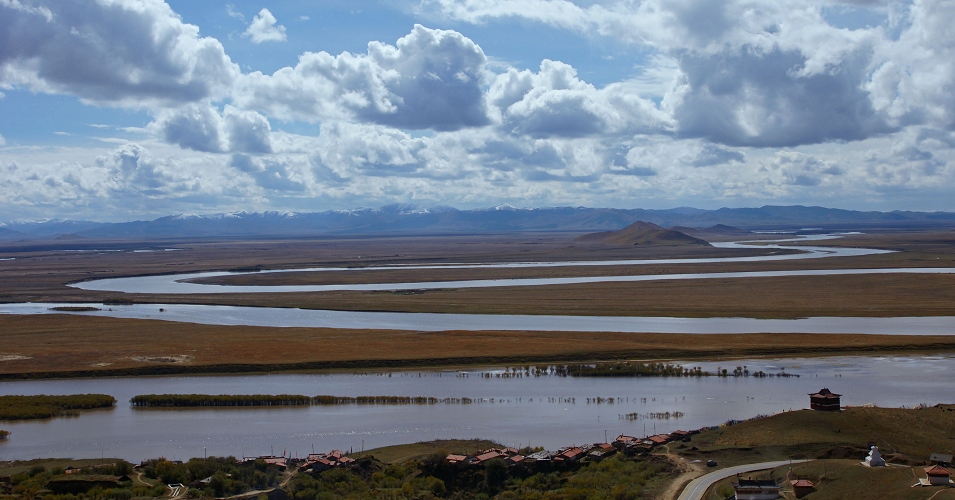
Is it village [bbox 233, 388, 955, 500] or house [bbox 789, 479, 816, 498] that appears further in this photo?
village [bbox 233, 388, 955, 500]

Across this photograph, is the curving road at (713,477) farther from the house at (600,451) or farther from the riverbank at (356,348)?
the riverbank at (356,348)

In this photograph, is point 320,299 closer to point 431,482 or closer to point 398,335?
point 398,335

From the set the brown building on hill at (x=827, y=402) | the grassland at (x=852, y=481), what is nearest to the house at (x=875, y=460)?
the grassland at (x=852, y=481)

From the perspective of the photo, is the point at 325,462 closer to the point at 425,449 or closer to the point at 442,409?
the point at 425,449

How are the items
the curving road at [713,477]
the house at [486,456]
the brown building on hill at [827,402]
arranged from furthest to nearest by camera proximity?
the brown building on hill at [827,402], the house at [486,456], the curving road at [713,477]

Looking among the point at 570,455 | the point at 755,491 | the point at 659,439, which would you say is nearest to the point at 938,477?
the point at 755,491

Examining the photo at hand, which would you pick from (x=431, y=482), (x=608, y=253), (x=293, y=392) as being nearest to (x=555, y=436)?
(x=431, y=482)

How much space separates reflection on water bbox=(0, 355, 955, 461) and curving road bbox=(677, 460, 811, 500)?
650 cm

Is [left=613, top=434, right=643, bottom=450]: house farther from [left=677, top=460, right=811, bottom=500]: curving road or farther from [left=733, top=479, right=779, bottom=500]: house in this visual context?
[left=733, top=479, right=779, bottom=500]: house

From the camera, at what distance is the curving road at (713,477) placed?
25.2m

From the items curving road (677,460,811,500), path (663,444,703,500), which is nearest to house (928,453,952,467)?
curving road (677,460,811,500)

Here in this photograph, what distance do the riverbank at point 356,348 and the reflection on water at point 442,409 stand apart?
220 cm

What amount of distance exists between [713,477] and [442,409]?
50.2 feet

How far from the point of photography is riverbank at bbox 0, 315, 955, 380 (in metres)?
51.4
